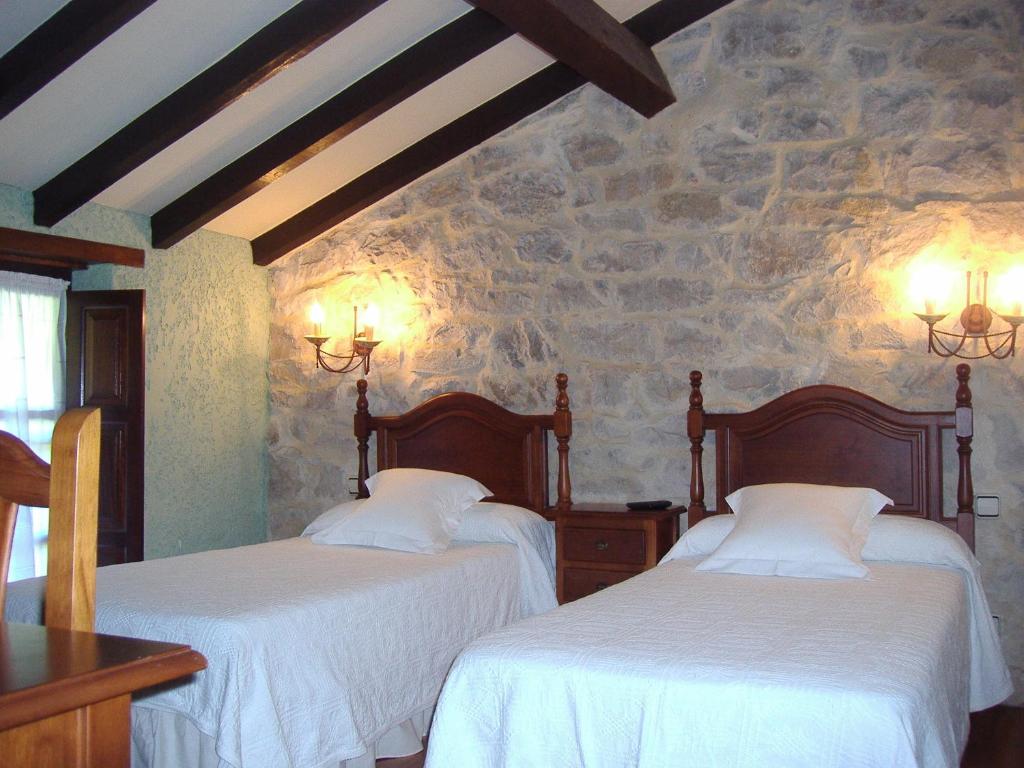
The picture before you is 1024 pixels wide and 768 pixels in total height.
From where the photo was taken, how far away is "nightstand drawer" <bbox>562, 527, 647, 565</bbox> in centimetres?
428

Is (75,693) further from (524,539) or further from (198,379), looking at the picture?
(198,379)

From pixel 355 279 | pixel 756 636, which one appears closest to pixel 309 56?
pixel 355 279

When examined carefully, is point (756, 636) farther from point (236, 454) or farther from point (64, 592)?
point (236, 454)

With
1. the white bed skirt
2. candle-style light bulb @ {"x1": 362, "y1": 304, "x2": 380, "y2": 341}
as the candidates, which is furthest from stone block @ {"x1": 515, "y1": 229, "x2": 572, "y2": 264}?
the white bed skirt

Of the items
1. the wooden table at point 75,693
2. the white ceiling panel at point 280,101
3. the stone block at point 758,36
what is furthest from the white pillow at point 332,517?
the wooden table at point 75,693

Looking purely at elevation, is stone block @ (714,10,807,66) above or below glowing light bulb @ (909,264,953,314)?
above

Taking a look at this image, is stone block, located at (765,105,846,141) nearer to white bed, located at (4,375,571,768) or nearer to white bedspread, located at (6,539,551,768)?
white bed, located at (4,375,571,768)

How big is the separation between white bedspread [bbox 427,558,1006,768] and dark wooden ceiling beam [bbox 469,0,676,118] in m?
2.15

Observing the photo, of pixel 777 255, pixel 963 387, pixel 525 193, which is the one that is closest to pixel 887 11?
pixel 777 255

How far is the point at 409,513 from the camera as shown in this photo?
4312 millimetres

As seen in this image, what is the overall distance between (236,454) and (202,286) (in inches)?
35.9

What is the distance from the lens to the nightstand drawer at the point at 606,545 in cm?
428

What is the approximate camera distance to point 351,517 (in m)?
4.44

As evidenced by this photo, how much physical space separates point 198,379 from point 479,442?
149cm
